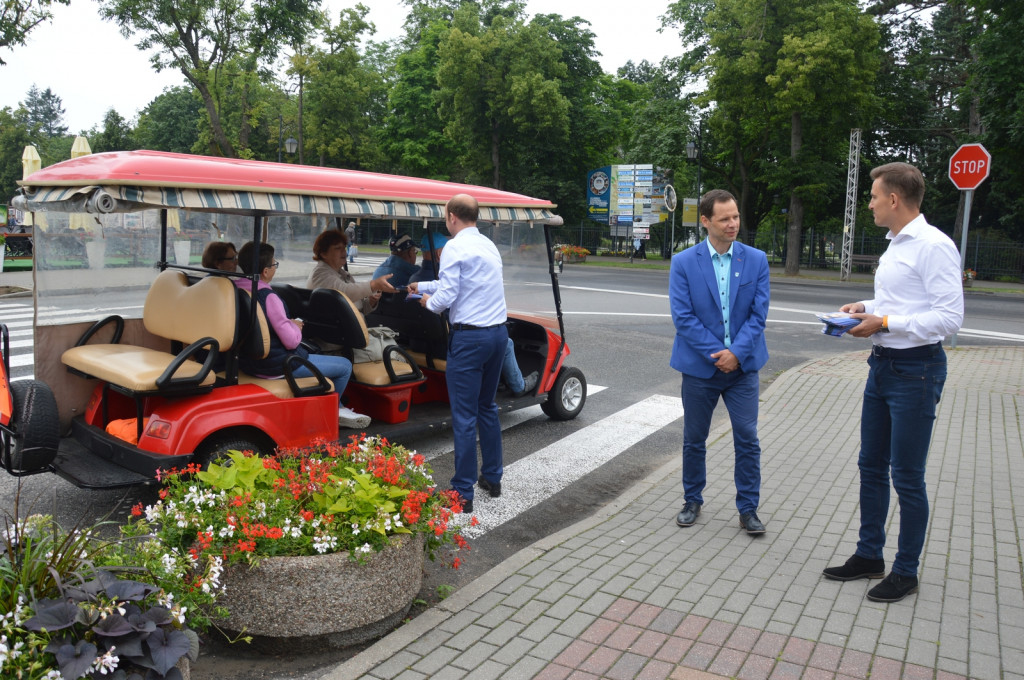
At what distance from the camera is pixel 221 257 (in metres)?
5.52

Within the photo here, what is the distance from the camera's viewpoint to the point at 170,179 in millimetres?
4328

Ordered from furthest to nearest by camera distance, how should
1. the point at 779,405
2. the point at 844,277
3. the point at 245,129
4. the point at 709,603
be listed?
the point at 245,129 → the point at 844,277 → the point at 779,405 → the point at 709,603

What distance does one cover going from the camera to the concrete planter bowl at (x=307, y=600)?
3.25 m

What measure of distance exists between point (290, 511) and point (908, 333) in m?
2.81

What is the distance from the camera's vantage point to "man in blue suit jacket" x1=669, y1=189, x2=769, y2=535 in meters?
4.70

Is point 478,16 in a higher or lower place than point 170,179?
higher

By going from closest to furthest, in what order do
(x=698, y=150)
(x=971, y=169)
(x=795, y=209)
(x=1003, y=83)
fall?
(x=971, y=169), (x=1003, y=83), (x=795, y=209), (x=698, y=150)

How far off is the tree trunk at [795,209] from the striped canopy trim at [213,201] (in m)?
29.1

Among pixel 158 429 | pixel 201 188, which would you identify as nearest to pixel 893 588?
pixel 158 429

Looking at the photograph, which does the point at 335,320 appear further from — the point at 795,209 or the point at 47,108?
the point at 47,108

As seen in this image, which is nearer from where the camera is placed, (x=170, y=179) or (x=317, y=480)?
(x=317, y=480)

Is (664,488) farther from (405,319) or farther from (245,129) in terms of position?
(245,129)

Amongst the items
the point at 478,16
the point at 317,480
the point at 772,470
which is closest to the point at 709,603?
the point at 317,480

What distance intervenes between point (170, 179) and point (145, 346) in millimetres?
1739
